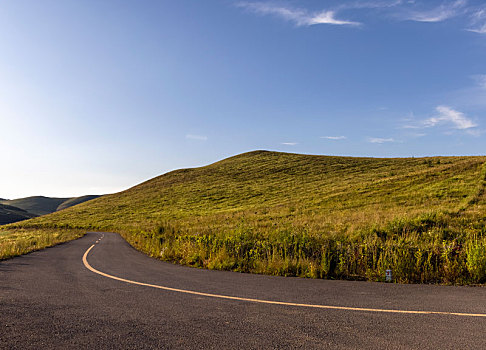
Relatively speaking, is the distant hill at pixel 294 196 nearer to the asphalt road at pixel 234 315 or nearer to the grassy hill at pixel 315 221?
the grassy hill at pixel 315 221

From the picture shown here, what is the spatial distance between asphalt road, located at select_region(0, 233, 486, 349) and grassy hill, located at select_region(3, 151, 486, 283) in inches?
62.3

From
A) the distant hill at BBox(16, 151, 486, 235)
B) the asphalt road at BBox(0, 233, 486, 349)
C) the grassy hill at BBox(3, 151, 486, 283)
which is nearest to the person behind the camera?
the asphalt road at BBox(0, 233, 486, 349)

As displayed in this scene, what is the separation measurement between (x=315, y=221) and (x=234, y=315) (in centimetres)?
1894

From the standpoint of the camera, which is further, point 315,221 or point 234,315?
point 315,221

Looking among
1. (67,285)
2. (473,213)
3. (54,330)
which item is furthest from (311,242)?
(473,213)

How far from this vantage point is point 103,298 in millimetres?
7738

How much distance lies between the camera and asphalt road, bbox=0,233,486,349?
4.97 metres

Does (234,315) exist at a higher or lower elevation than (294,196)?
lower

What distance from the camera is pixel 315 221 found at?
24.3 meters

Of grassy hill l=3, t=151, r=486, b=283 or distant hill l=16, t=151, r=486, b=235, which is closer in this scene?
grassy hill l=3, t=151, r=486, b=283

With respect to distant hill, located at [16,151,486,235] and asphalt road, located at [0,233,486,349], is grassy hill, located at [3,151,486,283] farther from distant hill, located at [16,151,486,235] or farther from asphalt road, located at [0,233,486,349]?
asphalt road, located at [0,233,486,349]

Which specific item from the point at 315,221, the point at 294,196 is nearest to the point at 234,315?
the point at 315,221

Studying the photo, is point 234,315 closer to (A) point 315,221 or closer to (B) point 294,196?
(A) point 315,221

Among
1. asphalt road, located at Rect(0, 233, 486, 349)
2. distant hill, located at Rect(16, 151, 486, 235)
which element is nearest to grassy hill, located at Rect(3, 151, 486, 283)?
distant hill, located at Rect(16, 151, 486, 235)
